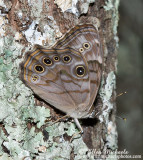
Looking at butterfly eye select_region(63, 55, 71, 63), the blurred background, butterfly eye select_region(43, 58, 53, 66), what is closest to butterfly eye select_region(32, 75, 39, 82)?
butterfly eye select_region(43, 58, 53, 66)

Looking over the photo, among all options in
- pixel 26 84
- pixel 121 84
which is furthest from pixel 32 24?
pixel 121 84

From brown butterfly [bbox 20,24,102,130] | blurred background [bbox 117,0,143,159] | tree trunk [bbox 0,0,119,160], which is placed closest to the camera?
tree trunk [bbox 0,0,119,160]

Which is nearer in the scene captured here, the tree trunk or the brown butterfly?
the tree trunk

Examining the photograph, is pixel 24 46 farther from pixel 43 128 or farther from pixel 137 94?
pixel 137 94

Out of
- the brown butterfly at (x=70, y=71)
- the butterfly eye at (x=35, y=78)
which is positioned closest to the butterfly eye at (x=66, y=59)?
the brown butterfly at (x=70, y=71)

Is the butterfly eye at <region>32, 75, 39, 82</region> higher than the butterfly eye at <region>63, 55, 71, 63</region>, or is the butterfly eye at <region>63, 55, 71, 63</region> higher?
the butterfly eye at <region>63, 55, 71, 63</region>

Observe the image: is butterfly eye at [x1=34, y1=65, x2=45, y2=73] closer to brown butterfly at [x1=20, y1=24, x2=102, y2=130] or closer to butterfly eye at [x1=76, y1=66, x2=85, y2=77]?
brown butterfly at [x1=20, y1=24, x2=102, y2=130]

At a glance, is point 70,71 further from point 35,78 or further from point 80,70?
point 35,78

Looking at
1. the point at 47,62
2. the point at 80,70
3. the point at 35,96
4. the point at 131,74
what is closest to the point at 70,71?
the point at 80,70
